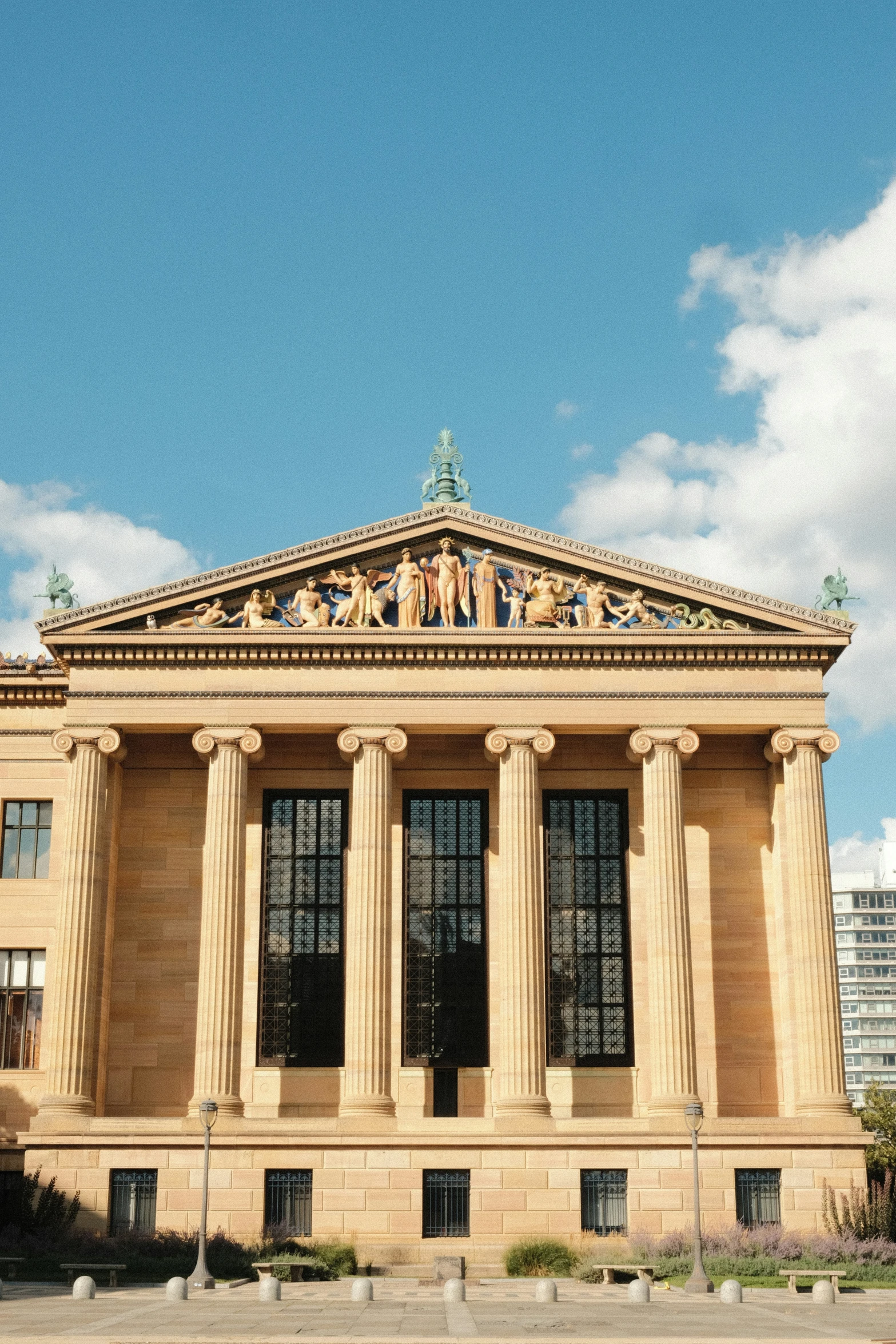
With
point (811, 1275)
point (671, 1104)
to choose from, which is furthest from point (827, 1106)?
point (811, 1275)

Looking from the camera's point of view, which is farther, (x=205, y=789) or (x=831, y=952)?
(x=205, y=789)

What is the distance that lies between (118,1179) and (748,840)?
22.8m

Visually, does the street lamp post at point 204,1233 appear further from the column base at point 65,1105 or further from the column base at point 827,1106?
the column base at point 827,1106

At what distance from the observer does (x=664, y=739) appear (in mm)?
50656

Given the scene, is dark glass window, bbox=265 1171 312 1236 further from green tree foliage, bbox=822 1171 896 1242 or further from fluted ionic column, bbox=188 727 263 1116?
green tree foliage, bbox=822 1171 896 1242

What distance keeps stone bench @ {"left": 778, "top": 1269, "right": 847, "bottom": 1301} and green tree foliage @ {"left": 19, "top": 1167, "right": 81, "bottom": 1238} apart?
2008 cm

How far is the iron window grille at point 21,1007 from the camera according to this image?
168 feet

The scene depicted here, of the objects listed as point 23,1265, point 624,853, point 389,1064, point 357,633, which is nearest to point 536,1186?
point 389,1064

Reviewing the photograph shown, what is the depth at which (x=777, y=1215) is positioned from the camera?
46188mm

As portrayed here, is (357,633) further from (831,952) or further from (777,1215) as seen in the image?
(777,1215)

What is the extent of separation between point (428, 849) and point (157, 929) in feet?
30.5

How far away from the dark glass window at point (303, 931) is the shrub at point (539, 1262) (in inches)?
363

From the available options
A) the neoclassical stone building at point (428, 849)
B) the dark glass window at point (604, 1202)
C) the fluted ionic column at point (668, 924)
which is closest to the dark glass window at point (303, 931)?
the neoclassical stone building at point (428, 849)

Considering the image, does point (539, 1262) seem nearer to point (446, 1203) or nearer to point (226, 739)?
point (446, 1203)
